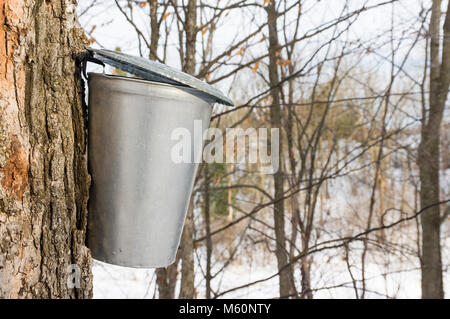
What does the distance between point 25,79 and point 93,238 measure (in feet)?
1.47

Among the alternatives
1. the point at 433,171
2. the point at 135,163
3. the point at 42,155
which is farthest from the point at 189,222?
the point at 433,171

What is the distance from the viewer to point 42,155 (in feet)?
3.05

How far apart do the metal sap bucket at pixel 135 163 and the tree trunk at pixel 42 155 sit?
0.04 metres

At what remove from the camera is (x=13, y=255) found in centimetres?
86

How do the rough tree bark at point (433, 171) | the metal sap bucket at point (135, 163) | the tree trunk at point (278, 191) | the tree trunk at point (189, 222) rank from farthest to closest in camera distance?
the rough tree bark at point (433, 171), the tree trunk at point (278, 191), the tree trunk at point (189, 222), the metal sap bucket at point (135, 163)

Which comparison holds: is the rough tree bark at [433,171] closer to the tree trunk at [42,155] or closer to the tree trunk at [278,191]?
the tree trunk at [278,191]

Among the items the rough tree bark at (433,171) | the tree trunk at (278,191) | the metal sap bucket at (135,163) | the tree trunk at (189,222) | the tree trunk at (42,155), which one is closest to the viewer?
the tree trunk at (42,155)

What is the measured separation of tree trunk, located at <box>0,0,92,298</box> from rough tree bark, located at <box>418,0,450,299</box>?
10.0 ft

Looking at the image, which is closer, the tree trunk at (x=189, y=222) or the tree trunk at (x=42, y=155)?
the tree trunk at (x=42, y=155)

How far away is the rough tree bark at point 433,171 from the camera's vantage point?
10.7ft

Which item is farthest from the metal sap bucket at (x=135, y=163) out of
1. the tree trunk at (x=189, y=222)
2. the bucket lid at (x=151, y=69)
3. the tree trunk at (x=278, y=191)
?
the tree trunk at (x=278, y=191)

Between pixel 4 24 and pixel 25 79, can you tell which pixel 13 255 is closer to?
pixel 25 79

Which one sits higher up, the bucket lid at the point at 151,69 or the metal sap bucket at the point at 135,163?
the bucket lid at the point at 151,69
